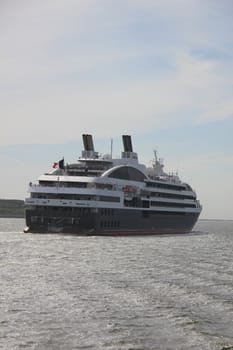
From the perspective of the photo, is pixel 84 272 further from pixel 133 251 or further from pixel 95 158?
pixel 95 158

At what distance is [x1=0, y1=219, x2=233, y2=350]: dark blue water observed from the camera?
1881 centimetres

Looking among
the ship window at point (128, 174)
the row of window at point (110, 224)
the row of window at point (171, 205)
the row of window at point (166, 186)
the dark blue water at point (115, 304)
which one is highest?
the ship window at point (128, 174)

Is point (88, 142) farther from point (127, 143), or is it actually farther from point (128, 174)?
point (128, 174)

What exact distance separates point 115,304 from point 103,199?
189ft

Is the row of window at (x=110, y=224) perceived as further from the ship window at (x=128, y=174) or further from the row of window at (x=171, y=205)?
the row of window at (x=171, y=205)

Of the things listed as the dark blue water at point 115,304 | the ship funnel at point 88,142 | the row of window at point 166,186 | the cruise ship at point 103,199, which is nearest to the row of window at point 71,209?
the cruise ship at point 103,199

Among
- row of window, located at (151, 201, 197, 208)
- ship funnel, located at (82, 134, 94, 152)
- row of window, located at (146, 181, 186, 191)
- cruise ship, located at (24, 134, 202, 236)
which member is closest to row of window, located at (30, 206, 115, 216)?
cruise ship, located at (24, 134, 202, 236)

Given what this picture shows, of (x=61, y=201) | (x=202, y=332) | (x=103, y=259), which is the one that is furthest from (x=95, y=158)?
(x=202, y=332)

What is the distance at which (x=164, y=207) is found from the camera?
102 m

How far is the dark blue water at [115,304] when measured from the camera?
18812 millimetres

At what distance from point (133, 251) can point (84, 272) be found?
18.6 metres

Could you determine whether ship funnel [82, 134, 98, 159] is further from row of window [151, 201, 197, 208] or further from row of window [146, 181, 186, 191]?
row of window [151, 201, 197, 208]

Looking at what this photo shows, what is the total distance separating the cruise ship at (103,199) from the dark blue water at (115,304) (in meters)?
34.5

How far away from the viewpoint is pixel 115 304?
25.2 meters
